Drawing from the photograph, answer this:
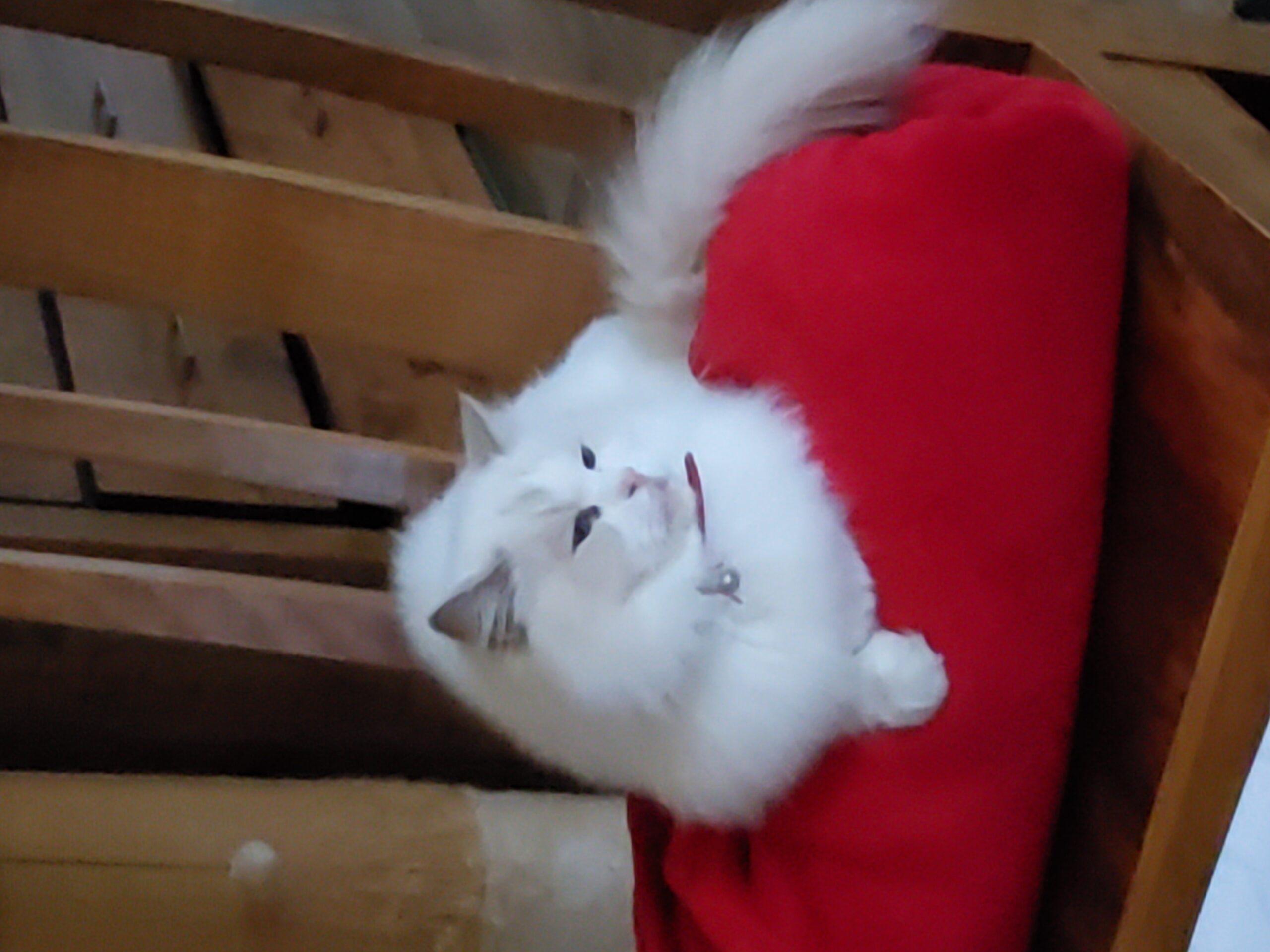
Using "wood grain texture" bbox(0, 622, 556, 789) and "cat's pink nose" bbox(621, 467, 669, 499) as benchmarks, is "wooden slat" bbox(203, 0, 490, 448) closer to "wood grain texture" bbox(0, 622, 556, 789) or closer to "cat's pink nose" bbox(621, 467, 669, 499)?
"wood grain texture" bbox(0, 622, 556, 789)

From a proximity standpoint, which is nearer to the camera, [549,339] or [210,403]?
[549,339]

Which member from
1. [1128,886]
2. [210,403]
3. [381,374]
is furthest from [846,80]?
[210,403]

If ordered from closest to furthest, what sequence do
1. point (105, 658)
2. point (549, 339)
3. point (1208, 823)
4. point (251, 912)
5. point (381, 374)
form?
point (1208, 823) < point (549, 339) < point (251, 912) < point (105, 658) < point (381, 374)

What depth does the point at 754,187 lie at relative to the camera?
0.74 meters

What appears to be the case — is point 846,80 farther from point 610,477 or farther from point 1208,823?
point 1208,823

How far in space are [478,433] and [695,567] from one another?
158mm

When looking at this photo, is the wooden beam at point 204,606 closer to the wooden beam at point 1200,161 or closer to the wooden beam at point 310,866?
the wooden beam at point 310,866

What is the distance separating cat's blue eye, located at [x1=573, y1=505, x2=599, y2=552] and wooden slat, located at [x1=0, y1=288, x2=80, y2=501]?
965mm

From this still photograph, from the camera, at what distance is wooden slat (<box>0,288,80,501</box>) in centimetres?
146

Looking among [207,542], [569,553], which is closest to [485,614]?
[569,553]

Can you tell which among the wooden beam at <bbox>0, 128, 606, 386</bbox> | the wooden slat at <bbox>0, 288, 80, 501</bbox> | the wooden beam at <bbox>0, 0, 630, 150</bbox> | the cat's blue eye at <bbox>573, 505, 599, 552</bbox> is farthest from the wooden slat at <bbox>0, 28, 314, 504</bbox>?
the cat's blue eye at <bbox>573, 505, 599, 552</bbox>

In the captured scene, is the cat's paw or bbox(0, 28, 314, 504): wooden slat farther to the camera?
bbox(0, 28, 314, 504): wooden slat

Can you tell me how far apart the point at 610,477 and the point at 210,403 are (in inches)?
40.2

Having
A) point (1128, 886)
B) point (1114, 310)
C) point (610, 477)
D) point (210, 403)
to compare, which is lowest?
point (210, 403)
